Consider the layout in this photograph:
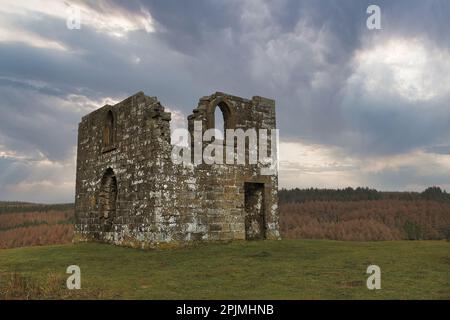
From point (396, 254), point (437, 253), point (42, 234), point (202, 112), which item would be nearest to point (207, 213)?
point (202, 112)

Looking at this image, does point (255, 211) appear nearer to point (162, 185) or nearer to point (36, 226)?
point (162, 185)

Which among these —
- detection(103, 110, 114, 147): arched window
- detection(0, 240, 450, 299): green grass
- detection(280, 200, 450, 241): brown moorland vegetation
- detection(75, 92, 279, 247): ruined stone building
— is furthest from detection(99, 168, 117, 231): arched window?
detection(280, 200, 450, 241): brown moorland vegetation

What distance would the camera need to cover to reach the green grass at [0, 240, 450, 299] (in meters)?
7.06

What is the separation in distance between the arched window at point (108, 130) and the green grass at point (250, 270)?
15.5ft

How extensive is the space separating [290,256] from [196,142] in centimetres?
528

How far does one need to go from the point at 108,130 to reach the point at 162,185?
5204 mm

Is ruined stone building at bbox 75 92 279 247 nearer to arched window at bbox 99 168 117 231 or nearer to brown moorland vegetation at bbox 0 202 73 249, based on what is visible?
arched window at bbox 99 168 117 231

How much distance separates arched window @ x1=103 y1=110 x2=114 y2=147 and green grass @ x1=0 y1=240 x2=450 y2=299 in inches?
186

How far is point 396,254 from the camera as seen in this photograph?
11.6 meters

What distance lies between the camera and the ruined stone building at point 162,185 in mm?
13617

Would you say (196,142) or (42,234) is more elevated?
(196,142)

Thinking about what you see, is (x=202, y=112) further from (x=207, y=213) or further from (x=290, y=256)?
(x=290, y=256)

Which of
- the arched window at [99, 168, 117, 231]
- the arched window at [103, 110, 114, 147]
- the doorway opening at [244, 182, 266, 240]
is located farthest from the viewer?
the arched window at [103, 110, 114, 147]
